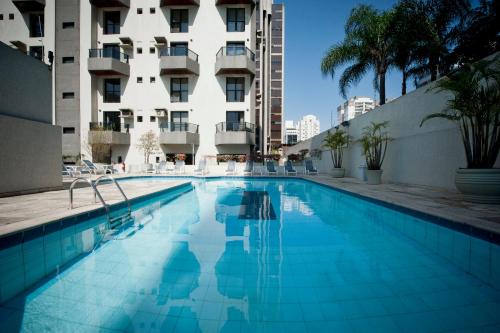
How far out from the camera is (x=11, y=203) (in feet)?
18.8

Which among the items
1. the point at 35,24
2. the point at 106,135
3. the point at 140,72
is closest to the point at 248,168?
the point at 106,135

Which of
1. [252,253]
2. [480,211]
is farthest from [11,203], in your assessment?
[480,211]

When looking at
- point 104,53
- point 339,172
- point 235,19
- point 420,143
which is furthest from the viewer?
point 235,19

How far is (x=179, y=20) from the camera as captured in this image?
2255 centimetres

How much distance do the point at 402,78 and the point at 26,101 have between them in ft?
66.7

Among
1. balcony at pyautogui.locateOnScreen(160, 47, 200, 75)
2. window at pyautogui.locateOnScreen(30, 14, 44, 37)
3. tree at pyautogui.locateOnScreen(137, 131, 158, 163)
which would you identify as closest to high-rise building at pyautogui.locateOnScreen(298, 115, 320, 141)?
balcony at pyautogui.locateOnScreen(160, 47, 200, 75)

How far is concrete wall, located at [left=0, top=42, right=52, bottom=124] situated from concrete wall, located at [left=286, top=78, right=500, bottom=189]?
12242mm

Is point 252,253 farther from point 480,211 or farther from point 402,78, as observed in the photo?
point 402,78

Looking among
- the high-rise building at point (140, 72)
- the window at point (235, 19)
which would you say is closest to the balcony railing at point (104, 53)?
the high-rise building at point (140, 72)

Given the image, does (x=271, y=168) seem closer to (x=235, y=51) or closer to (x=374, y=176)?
(x=374, y=176)

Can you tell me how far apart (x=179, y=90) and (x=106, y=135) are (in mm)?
7194

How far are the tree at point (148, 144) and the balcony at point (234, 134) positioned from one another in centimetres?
541

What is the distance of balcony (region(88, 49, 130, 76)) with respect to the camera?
21.0 meters

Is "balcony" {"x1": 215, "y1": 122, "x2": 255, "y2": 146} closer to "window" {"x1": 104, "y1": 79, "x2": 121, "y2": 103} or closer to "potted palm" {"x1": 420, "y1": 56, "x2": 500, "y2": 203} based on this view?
"window" {"x1": 104, "y1": 79, "x2": 121, "y2": 103}
